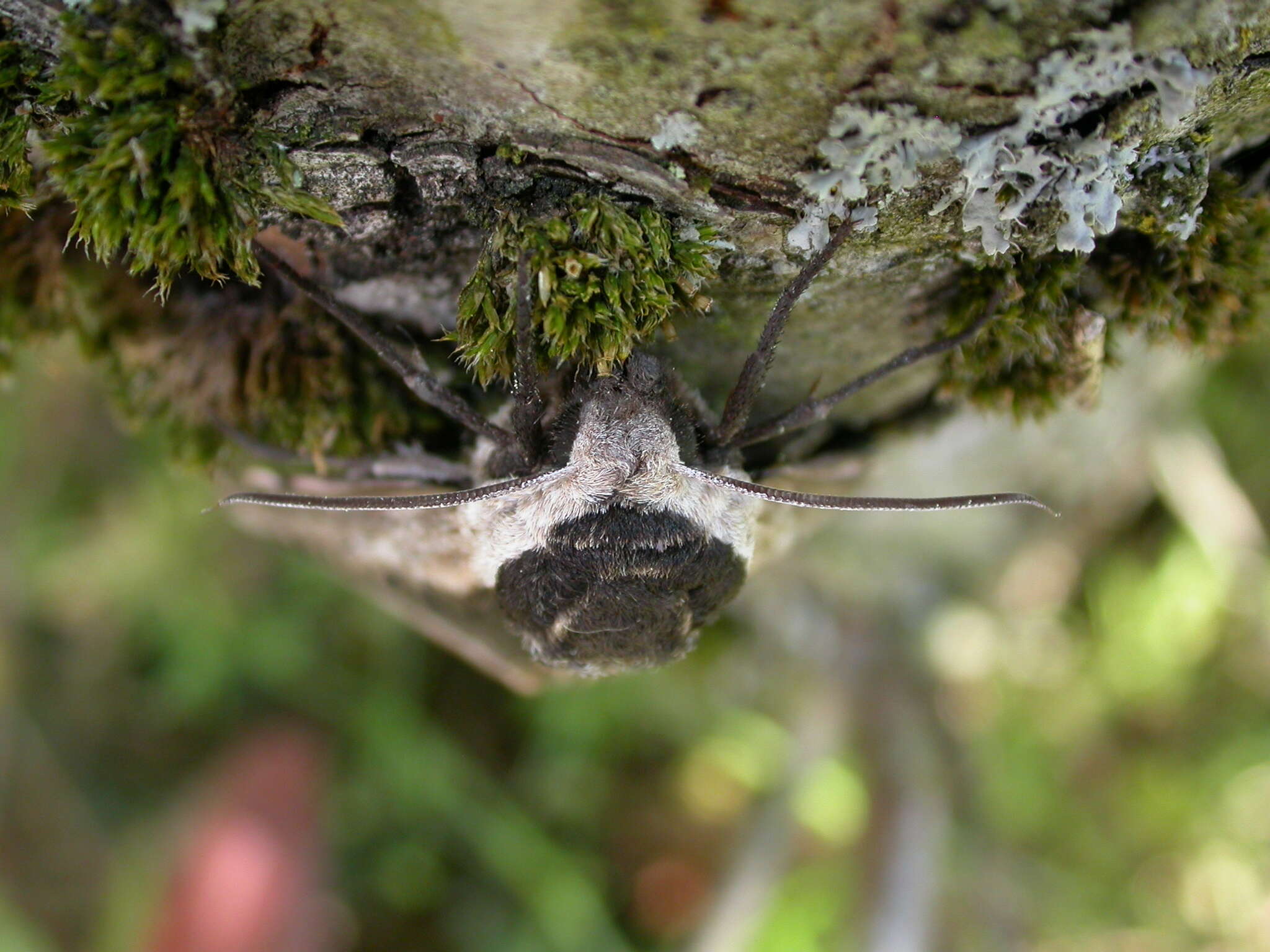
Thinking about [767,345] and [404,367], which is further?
[404,367]

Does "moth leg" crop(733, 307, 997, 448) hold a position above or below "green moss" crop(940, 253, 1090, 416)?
below

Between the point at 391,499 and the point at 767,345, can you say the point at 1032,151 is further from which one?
the point at 391,499

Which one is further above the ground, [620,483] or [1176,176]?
[1176,176]

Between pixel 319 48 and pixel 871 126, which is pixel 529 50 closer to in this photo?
pixel 319 48

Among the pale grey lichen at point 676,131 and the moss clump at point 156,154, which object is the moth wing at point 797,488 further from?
the moss clump at point 156,154

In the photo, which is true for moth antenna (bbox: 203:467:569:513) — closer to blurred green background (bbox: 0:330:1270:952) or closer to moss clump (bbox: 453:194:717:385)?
moss clump (bbox: 453:194:717:385)

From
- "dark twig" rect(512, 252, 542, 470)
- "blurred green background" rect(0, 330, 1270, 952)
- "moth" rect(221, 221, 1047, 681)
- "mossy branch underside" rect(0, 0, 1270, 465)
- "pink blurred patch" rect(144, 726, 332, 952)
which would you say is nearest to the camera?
"mossy branch underside" rect(0, 0, 1270, 465)

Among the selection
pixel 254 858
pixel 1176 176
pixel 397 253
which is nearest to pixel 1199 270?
pixel 1176 176

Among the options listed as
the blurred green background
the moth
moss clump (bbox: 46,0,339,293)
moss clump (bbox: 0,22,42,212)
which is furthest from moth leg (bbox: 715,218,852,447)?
the blurred green background
